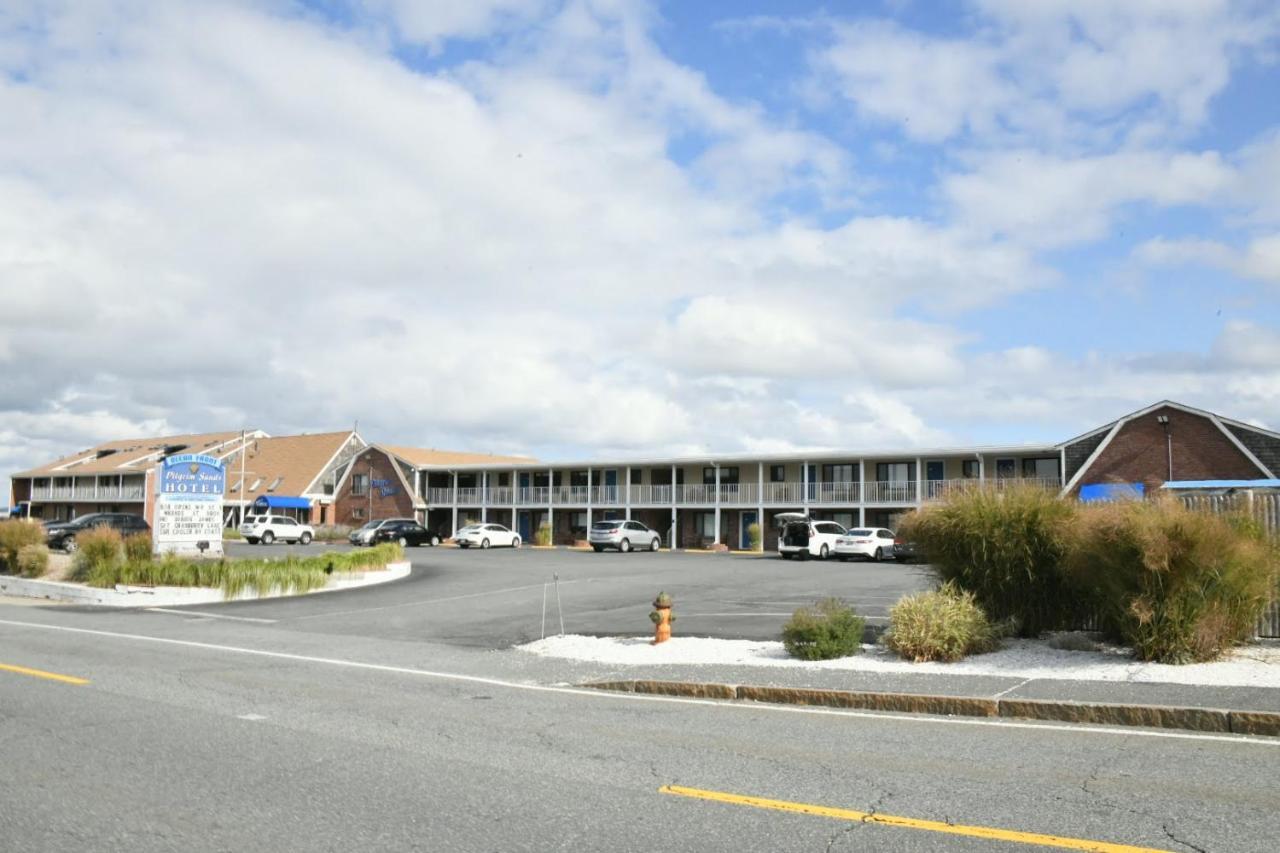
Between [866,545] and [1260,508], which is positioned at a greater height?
[1260,508]

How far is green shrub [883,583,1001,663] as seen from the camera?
1215cm

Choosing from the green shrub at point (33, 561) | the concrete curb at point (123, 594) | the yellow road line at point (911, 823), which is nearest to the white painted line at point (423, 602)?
the concrete curb at point (123, 594)

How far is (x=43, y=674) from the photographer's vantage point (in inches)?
476

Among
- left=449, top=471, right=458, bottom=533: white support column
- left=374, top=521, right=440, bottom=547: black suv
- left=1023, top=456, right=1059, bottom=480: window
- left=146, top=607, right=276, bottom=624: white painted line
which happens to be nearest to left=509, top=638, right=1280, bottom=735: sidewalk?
left=146, top=607, right=276, bottom=624: white painted line

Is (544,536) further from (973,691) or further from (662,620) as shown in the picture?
(973,691)

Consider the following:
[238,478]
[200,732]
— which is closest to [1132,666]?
[200,732]

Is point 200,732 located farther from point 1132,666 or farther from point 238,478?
point 238,478

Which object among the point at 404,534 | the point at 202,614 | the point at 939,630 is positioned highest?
the point at 939,630

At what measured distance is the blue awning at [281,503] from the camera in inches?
2635

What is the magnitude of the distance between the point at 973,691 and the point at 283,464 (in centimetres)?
7096

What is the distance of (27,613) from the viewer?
70.2ft

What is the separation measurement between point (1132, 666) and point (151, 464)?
261ft

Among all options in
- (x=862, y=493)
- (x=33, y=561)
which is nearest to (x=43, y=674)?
(x=33, y=561)

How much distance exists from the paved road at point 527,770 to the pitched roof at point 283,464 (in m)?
60.5
